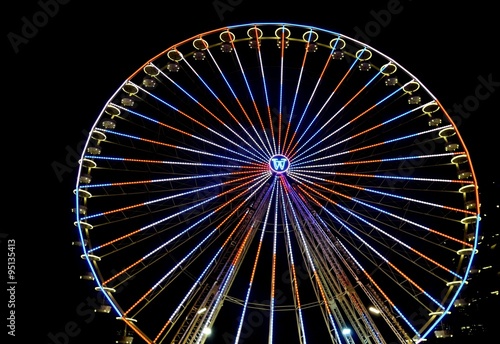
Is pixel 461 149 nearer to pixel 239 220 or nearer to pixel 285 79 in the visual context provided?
pixel 285 79

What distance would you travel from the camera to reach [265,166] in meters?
14.6

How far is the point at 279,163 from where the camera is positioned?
1448 cm

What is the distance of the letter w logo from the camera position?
14389 mm

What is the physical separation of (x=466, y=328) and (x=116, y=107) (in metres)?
26.6

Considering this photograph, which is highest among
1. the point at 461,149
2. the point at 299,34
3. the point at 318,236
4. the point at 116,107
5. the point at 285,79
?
the point at 299,34

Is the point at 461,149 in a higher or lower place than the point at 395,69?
lower

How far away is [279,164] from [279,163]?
1.4 inches

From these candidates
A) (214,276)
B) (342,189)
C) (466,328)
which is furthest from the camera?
(466,328)

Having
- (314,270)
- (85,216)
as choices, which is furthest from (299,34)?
(85,216)

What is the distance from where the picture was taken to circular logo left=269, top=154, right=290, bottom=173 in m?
14.4

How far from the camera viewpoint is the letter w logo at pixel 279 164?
1439 centimetres

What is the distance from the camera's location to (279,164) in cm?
1447

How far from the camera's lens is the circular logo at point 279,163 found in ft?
47.1

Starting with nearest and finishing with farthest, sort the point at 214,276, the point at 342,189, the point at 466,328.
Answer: the point at 214,276
the point at 342,189
the point at 466,328
